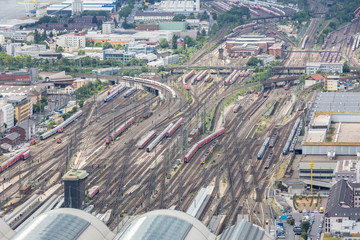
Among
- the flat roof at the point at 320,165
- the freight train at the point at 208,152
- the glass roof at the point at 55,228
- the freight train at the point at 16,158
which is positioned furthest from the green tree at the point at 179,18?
the glass roof at the point at 55,228

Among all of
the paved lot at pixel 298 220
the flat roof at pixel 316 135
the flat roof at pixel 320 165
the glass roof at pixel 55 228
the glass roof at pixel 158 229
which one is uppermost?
the glass roof at pixel 158 229

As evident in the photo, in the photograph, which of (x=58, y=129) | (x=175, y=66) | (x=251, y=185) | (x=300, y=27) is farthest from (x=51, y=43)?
(x=251, y=185)

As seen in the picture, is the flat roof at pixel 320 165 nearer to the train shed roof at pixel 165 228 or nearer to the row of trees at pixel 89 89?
the train shed roof at pixel 165 228

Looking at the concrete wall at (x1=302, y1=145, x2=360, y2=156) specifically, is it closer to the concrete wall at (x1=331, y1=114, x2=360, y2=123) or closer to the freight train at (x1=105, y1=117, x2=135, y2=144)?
the concrete wall at (x1=331, y1=114, x2=360, y2=123)

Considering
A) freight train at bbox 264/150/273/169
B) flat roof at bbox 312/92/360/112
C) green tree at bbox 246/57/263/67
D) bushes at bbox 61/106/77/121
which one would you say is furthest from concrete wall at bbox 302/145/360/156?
green tree at bbox 246/57/263/67

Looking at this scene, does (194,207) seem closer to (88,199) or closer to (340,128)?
(88,199)

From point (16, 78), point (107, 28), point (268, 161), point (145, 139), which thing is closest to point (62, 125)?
point (145, 139)
